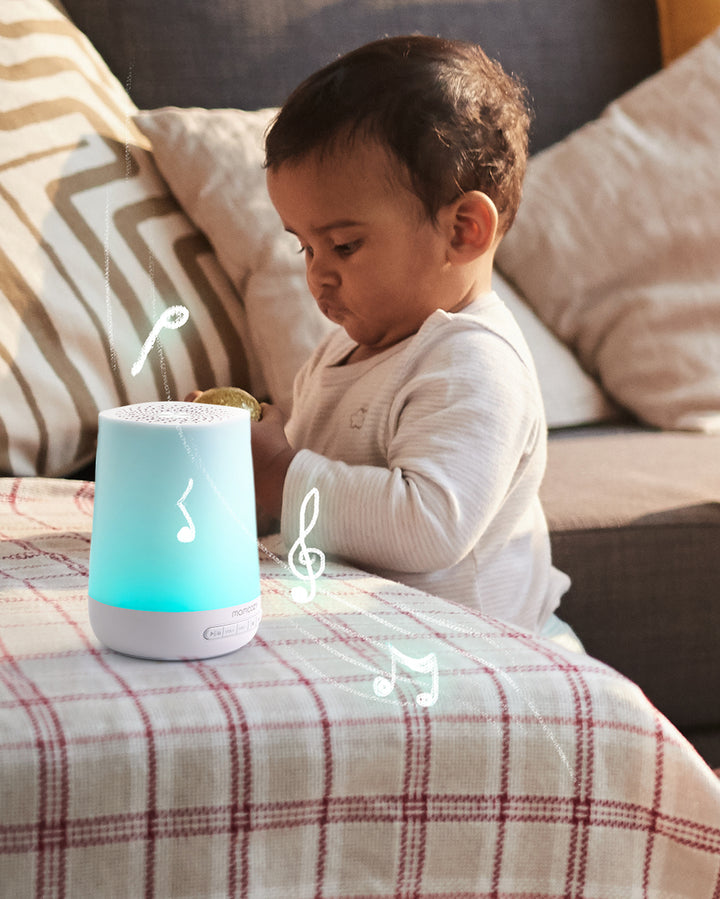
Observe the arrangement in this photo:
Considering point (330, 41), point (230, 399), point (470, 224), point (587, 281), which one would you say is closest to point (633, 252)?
point (587, 281)

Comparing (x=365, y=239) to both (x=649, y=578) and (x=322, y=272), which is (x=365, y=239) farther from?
(x=649, y=578)

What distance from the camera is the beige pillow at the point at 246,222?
1.29 meters

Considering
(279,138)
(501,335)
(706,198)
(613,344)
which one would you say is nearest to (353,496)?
(501,335)

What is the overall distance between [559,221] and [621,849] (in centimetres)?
118

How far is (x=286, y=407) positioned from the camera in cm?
128

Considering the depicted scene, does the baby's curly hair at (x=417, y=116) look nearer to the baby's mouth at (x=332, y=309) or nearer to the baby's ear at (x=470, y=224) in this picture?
the baby's ear at (x=470, y=224)

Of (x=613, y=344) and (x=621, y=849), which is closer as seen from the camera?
(x=621, y=849)

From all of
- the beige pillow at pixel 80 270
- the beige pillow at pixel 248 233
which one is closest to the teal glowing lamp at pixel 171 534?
the beige pillow at pixel 80 270

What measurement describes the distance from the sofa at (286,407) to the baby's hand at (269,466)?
0.39 ft

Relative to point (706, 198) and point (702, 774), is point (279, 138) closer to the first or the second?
point (702, 774)

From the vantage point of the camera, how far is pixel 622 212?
62.6 inches

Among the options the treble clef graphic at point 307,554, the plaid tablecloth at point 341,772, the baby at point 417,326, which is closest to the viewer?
the plaid tablecloth at point 341,772

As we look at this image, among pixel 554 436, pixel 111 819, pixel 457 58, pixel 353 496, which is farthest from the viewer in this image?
pixel 554 436

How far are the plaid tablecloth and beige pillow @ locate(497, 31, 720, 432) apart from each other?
102 centimetres
